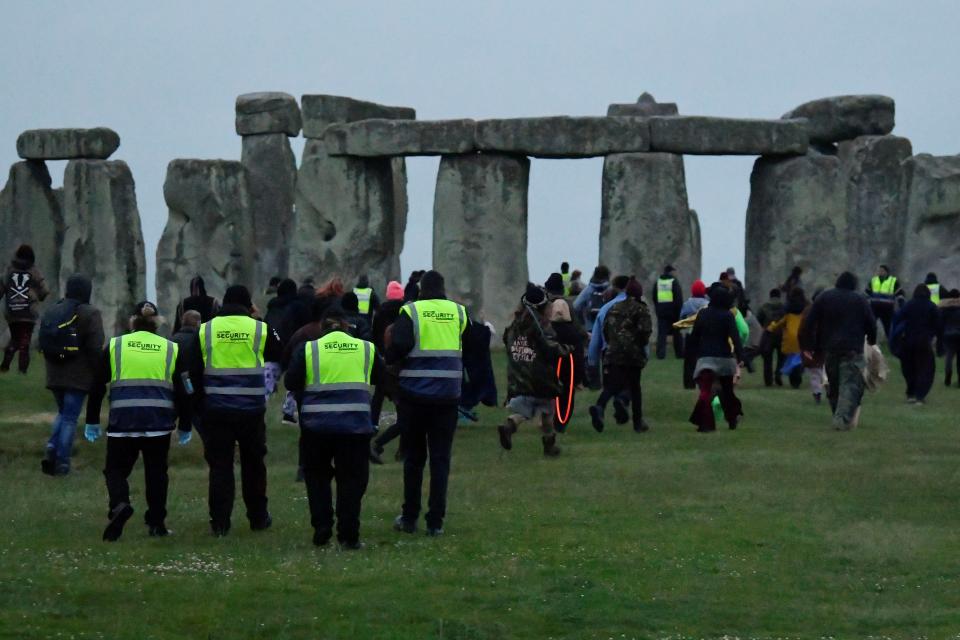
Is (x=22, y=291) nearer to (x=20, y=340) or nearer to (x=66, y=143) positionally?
(x=20, y=340)

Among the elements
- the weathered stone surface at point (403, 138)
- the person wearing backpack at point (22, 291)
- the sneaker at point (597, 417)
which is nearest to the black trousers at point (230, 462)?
the sneaker at point (597, 417)

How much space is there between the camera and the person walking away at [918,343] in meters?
27.0

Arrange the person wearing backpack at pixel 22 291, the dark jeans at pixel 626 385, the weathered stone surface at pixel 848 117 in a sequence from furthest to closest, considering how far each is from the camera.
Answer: the weathered stone surface at pixel 848 117
the person wearing backpack at pixel 22 291
the dark jeans at pixel 626 385

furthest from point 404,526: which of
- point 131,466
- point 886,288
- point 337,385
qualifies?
point 886,288

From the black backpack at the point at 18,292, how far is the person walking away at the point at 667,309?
396 inches

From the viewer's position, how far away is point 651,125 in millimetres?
36781

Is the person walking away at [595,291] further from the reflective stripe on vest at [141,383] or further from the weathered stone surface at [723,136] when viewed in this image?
the reflective stripe on vest at [141,383]

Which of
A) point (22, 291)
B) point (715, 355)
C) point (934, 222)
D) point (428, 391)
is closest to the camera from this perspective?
point (428, 391)

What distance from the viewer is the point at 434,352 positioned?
1580 centimetres

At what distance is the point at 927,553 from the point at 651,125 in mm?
22084

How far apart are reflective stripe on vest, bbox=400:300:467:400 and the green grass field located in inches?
42.9

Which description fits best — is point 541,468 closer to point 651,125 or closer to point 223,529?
point 223,529

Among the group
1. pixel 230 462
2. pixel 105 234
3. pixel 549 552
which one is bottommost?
pixel 549 552

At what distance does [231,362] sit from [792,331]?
14.1 m
